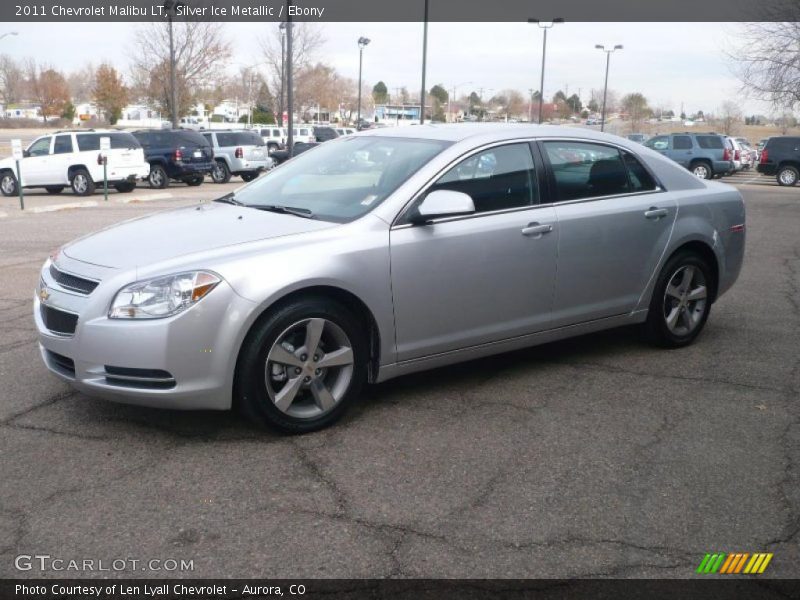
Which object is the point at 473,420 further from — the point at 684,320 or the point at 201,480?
the point at 684,320

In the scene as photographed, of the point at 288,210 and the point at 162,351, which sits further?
the point at 288,210

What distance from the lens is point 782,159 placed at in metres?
31.3

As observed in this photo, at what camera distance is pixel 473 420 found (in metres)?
4.67

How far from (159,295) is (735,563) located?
9.07 feet

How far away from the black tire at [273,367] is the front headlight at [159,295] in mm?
337

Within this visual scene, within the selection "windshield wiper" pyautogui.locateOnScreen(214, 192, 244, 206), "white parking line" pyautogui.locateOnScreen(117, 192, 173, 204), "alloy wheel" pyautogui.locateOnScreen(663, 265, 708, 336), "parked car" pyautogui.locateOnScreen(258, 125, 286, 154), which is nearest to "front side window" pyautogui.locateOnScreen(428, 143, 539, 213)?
"windshield wiper" pyautogui.locateOnScreen(214, 192, 244, 206)

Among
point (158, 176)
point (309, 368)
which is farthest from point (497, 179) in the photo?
point (158, 176)

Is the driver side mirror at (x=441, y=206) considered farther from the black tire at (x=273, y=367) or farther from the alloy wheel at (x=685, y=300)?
the alloy wheel at (x=685, y=300)

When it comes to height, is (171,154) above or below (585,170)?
below

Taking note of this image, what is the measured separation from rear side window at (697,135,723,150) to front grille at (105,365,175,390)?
31684mm

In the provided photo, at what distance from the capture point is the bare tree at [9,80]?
90.8m

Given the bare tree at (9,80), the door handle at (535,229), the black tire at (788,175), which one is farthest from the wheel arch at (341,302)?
the bare tree at (9,80)

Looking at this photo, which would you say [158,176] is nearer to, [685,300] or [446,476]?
[685,300]

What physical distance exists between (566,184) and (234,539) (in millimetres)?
3216
